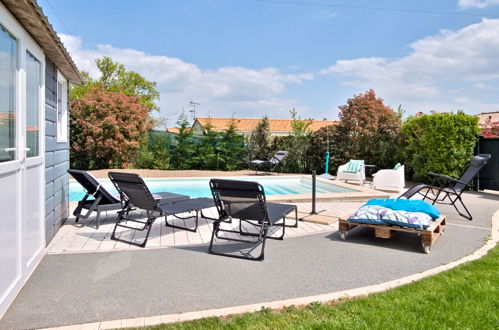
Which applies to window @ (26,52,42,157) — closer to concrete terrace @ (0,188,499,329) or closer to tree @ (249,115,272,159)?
concrete terrace @ (0,188,499,329)

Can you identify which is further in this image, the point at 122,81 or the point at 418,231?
the point at 122,81

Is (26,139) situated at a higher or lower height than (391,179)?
higher

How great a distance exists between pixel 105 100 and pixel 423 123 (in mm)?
12537

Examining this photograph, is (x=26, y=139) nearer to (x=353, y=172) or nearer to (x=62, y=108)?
(x=62, y=108)

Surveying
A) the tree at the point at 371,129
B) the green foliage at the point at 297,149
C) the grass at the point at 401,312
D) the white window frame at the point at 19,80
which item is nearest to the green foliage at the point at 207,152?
the green foliage at the point at 297,149

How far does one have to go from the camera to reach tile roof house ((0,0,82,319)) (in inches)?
109

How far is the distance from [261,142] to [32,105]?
13454mm

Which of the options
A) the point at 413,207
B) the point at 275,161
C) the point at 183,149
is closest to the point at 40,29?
the point at 413,207

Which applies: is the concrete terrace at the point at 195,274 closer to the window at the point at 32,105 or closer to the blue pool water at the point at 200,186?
the window at the point at 32,105

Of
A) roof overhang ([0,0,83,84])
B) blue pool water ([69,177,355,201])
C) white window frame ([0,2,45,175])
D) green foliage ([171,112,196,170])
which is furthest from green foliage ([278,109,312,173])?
white window frame ([0,2,45,175])

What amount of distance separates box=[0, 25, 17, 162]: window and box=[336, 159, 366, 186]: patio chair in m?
10.4

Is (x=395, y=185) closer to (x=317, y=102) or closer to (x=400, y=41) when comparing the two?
(x=400, y=41)

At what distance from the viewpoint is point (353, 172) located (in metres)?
11.9

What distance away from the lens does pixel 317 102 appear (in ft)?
72.4
